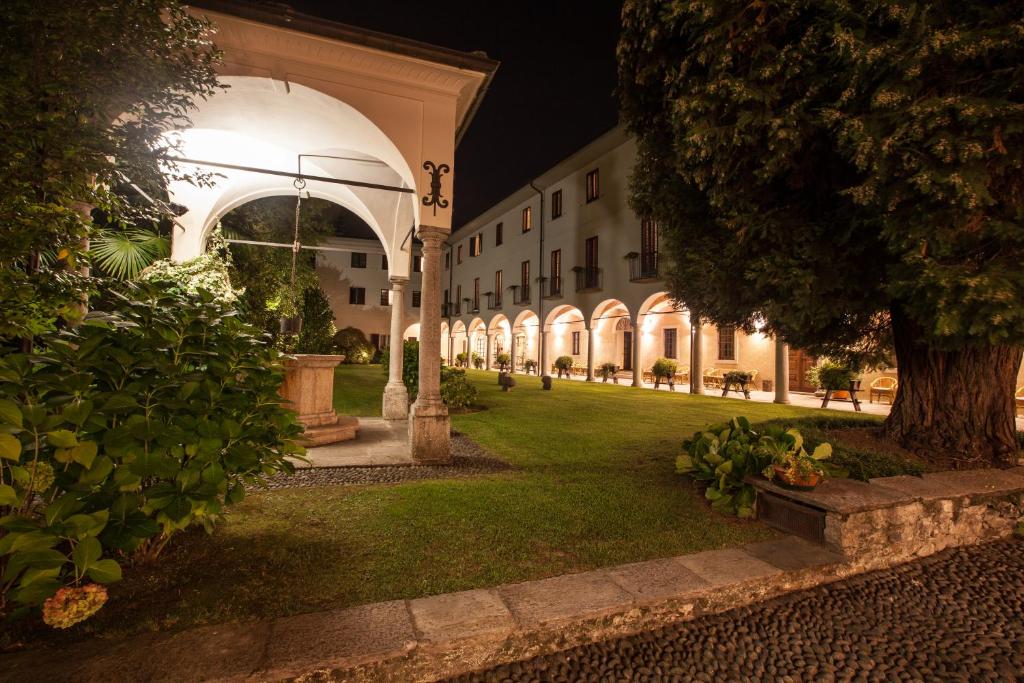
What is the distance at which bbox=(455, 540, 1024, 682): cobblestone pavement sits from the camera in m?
1.96

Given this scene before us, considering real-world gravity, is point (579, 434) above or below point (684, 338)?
below

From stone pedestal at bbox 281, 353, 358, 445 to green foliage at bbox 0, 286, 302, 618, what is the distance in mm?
3519

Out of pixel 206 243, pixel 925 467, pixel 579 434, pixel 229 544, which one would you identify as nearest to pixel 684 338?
pixel 579 434

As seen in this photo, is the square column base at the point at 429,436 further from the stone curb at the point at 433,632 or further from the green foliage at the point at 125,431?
the stone curb at the point at 433,632

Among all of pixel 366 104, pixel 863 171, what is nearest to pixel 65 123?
pixel 366 104

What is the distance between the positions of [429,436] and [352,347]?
20904mm

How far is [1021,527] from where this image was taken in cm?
371

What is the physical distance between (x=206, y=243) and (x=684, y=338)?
17.3 meters

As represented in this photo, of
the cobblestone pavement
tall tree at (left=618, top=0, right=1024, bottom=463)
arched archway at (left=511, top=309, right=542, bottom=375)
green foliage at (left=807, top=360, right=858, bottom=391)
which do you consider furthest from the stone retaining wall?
arched archway at (left=511, top=309, right=542, bottom=375)

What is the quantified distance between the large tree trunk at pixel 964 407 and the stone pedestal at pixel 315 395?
265 inches

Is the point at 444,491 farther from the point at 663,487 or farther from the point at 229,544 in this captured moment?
the point at 663,487

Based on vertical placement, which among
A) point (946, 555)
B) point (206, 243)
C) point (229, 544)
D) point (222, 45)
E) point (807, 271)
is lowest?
point (946, 555)

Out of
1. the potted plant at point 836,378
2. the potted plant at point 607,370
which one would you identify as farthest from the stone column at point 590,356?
the potted plant at point 836,378

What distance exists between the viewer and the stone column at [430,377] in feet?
17.1
